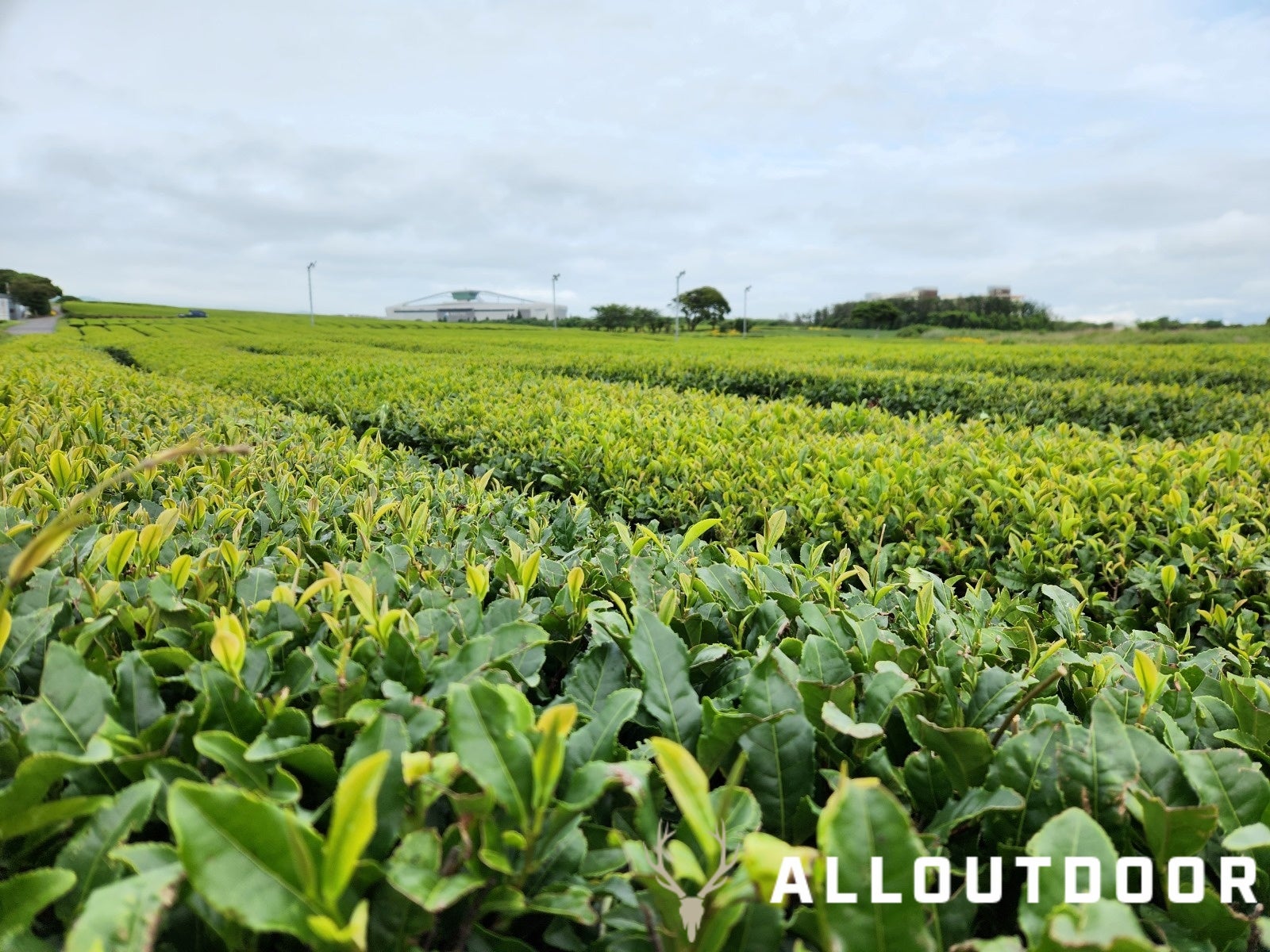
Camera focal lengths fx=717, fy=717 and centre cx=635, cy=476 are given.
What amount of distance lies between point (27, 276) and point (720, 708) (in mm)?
79935

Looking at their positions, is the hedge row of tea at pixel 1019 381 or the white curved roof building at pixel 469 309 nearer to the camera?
the hedge row of tea at pixel 1019 381

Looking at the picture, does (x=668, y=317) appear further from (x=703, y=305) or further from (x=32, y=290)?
(x=32, y=290)

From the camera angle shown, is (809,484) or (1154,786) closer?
(1154,786)

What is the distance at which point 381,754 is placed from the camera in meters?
0.67

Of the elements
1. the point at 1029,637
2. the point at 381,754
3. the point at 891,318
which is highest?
the point at 891,318

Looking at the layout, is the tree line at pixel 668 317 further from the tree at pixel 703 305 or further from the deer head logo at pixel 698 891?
the deer head logo at pixel 698 891

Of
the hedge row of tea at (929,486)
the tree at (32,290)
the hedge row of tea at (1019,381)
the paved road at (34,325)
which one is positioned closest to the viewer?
the hedge row of tea at (929,486)

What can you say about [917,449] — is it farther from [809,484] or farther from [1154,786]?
[1154,786]

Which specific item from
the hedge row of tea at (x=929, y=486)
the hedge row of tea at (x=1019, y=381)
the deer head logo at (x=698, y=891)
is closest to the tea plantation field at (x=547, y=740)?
the deer head logo at (x=698, y=891)

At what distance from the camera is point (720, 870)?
80 cm

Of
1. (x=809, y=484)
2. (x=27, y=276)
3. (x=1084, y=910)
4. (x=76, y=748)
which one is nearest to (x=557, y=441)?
(x=809, y=484)

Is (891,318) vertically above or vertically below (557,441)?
above

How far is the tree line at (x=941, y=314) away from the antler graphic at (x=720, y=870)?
210 feet

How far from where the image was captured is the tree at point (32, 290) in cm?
5984
